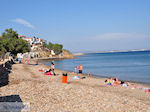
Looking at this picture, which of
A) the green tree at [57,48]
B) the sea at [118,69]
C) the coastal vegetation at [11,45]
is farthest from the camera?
the green tree at [57,48]

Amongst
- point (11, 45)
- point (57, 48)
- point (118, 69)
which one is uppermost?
point (57, 48)

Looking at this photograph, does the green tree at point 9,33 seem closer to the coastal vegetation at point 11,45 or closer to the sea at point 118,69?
the coastal vegetation at point 11,45

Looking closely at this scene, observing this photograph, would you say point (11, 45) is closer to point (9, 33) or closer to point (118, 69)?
point (9, 33)

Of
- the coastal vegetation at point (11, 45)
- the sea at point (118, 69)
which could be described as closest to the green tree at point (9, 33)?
the coastal vegetation at point (11, 45)

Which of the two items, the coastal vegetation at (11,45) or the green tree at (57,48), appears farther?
the green tree at (57,48)

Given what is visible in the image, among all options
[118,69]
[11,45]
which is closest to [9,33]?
[11,45]

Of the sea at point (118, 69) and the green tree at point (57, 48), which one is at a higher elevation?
the green tree at point (57, 48)

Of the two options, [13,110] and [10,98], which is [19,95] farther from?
[13,110]

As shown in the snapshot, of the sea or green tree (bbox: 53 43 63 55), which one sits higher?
green tree (bbox: 53 43 63 55)

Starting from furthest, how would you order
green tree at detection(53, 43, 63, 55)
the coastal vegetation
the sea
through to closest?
green tree at detection(53, 43, 63, 55)
the coastal vegetation
the sea

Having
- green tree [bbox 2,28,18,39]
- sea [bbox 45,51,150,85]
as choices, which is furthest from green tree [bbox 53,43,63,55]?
green tree [bbox 2,28,18,39]

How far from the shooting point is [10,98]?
9023mm

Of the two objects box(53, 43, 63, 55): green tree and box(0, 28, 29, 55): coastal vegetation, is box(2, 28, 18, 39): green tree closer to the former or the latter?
box(0, 28, 29, 55): coastal vegetation

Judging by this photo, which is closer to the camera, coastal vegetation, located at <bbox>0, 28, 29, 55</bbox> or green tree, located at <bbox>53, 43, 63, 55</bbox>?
coastal vegetation, located at <bbox>0, 28, 29, 55</bbox>
